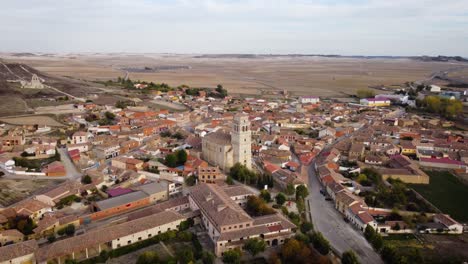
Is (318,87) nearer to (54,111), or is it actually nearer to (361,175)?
(54,111)

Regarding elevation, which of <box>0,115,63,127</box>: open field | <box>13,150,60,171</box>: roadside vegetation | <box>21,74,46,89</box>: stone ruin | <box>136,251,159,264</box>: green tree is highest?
<box>21,74,46,89</box>: stone ruin

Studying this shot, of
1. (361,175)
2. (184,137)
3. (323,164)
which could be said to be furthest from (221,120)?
(361,175)

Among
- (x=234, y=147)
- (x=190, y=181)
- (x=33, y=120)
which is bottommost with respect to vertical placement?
(x=33, y=120)

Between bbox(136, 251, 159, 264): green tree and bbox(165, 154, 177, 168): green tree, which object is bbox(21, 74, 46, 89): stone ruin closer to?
bbox(165, 154, 177, 168): green tree

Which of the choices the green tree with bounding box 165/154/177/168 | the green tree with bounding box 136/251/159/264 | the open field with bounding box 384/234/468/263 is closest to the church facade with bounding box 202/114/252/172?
the green tree with bounding box 165/154/177/168

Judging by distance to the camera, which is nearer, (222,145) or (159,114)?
(222,145)

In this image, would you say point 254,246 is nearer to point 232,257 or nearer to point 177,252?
point 232,257

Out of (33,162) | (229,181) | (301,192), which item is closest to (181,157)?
(229,181)
